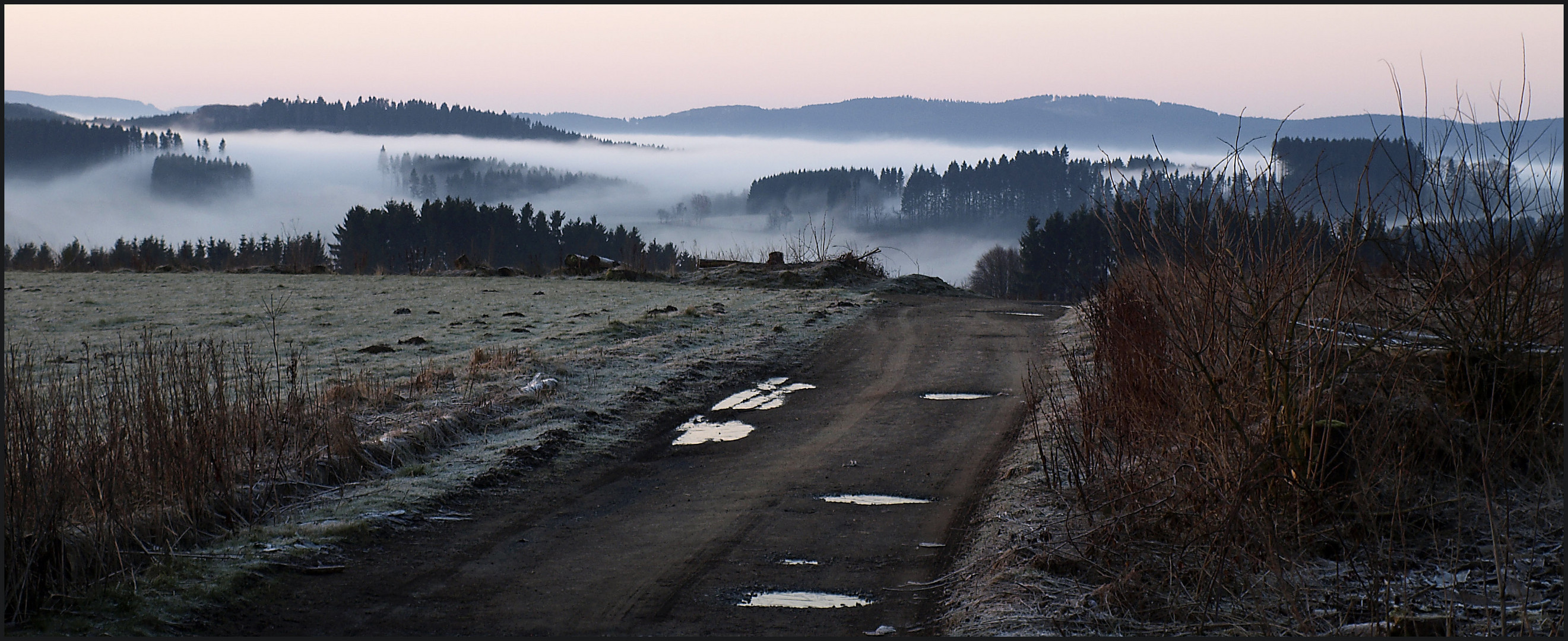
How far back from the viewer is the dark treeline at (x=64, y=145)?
138m

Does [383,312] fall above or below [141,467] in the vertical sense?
below

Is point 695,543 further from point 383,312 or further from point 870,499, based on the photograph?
point 383,312

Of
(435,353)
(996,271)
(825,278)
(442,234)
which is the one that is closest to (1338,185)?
(435,353)

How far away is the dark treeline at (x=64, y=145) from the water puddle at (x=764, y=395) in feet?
496

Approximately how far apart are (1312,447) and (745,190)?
567 ft

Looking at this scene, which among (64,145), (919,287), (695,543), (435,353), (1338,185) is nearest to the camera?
(1338,185)

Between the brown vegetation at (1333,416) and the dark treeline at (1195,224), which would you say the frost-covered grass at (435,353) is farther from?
the dark treeline at (1195,224)

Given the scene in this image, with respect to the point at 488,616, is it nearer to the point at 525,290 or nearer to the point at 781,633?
the point at 781,633

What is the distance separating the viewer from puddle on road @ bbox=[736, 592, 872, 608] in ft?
17.1

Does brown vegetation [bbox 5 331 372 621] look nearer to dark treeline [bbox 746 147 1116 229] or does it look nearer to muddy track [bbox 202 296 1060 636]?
muddy track [bbox 202 296 1060 636]

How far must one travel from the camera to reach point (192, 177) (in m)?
166

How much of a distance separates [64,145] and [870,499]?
177142 mm

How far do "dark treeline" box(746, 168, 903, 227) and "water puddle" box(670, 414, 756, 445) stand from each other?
421ft

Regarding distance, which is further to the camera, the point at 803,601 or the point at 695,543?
the point at 695,543
